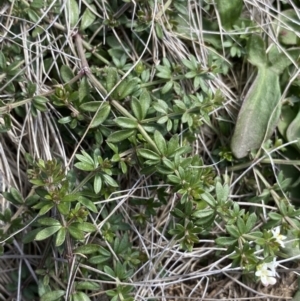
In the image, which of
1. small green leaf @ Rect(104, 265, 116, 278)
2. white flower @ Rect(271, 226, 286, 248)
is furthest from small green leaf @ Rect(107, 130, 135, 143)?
white flower @ Rect(271, 226, 286, 248)

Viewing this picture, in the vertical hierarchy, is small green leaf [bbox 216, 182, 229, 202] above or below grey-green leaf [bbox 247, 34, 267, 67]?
below

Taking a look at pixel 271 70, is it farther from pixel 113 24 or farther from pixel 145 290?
pixel 145 290

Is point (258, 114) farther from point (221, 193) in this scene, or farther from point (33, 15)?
point (33, 15)

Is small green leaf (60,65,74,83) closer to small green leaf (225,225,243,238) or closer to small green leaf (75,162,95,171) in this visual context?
small green leaf (75,162,95,171)

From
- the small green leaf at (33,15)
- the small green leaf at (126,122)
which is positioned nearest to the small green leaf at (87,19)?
the small green leaf at (33,15)

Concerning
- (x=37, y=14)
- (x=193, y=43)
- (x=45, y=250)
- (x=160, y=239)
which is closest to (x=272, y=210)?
(x=160, y=239)

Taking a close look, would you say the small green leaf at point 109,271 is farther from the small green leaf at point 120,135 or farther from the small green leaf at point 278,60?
the small green leaf at point 278,60
